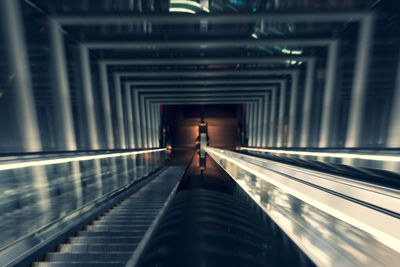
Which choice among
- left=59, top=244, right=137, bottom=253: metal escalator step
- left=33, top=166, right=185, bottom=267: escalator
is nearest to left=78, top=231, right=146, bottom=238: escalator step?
left=33, top=166, right=185, bottom=267: escalator

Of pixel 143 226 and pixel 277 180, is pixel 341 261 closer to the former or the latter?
pixel 277 180

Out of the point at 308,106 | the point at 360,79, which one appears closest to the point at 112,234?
the point at 360,79

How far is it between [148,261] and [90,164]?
4890mm

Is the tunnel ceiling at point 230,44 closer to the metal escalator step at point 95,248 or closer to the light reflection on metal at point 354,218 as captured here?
the metal escalator step at point 95,248

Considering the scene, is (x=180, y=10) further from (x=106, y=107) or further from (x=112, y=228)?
(x=112, y=228)

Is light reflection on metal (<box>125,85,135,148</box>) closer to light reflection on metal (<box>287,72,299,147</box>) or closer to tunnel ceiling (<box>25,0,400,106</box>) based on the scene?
tunnel ceiling (<box>25,0,400,106</box>)

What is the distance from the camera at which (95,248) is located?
1903 millimetres

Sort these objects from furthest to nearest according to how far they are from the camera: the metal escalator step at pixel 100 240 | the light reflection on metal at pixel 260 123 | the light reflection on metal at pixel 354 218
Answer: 1. the light reflection on metal at pixel 260 123
2. the metal escalator step at pixel 100 240
3. the light reflection on metal at pixel 354 218

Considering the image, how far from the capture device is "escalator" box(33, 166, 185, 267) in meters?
1.76

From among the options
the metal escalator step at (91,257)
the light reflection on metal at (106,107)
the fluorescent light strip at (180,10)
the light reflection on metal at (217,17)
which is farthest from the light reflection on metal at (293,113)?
the metal escalator step at (91,257)

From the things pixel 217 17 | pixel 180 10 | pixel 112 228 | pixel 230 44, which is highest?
pixel 180 10

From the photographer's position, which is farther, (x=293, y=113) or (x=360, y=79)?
(x=293, y=113)

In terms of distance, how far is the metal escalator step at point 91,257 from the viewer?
1755mm

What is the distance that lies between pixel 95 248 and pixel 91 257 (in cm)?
16
